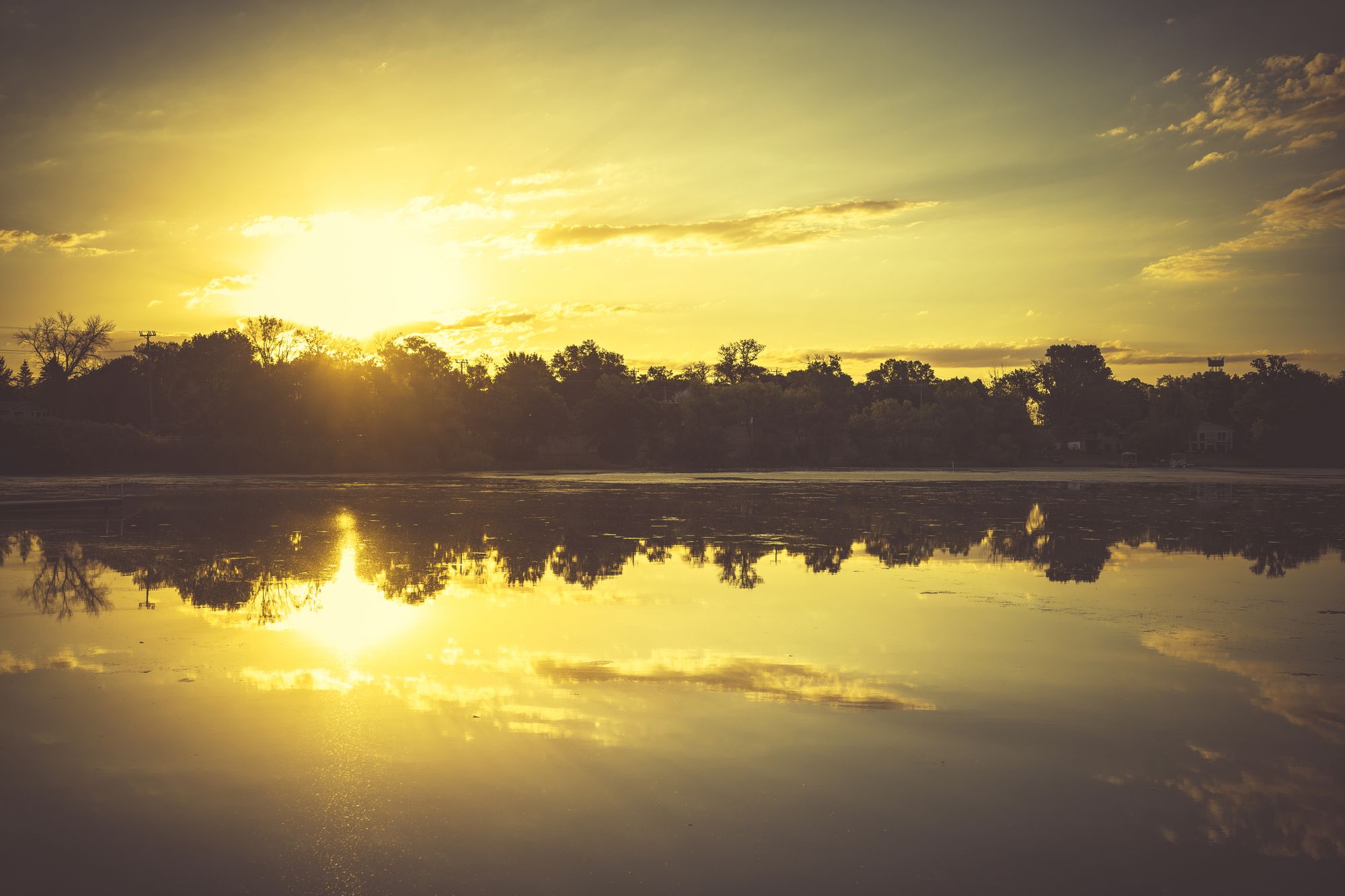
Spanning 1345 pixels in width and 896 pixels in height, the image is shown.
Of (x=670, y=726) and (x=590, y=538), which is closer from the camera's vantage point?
(x=670, y=726)

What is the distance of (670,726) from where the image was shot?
7.12 meters

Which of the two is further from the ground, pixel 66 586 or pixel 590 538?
pixel 66 586

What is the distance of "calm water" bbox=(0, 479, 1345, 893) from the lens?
4.90 metres

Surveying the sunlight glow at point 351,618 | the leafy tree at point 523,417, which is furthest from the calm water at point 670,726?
the leafy tree at point 523,417

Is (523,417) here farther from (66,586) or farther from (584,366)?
(66,586)

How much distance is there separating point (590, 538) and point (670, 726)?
14585 mm

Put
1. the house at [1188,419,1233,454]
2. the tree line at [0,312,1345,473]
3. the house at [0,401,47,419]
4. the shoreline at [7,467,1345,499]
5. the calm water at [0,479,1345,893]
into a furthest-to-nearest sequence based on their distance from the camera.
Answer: the house at [1188,419,1233,454] < the house at [0,401,47,419] < the tree line at [0,312,1345,473] < the shoreline at [7,467,1345,499] < the calm water at [0,479,1345,893]

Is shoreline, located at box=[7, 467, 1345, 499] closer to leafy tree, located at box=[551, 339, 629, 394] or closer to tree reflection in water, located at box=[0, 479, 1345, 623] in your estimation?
tree reflection in water, located at box=[0, 479, 1345, 623]

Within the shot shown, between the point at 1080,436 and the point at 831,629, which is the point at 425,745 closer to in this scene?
the point at 831,629

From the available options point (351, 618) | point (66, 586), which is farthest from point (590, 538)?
point (66, 586)

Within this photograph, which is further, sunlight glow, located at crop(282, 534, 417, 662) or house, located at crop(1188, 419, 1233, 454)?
house, located at crop(1188, 419, 1233, 454)

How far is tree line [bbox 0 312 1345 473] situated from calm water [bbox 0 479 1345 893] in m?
61.5

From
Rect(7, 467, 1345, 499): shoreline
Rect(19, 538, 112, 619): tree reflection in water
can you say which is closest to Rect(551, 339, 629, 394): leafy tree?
Rect(7, 467, 1345, 499): shoreline

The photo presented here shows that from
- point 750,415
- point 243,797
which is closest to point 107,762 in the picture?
point 243,797
